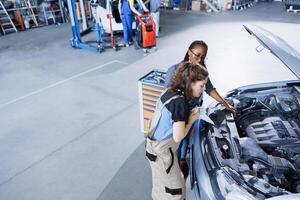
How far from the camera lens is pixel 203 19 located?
33.5 ft

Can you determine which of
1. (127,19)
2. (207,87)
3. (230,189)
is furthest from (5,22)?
(230,189)

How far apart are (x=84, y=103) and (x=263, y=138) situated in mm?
3078

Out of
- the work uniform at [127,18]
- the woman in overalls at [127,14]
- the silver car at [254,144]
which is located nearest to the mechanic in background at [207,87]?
the silver car at [254,144]

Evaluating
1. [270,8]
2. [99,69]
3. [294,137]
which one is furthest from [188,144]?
[270,8]

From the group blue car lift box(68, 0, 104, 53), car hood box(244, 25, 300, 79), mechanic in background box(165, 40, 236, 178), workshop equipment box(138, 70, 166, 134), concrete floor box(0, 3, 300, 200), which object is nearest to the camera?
car hood box(244, 25, 300, 79)

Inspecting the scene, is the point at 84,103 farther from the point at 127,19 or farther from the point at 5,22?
the point at 5,22

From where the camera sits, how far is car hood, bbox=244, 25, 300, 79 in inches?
79.1

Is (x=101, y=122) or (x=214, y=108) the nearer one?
(x=214, y=108)

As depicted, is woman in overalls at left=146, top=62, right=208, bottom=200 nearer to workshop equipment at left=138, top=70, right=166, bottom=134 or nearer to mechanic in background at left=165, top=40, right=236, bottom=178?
mechanic in background at left=165, top=40, right=236, bottom=178

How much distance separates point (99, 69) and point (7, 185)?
11.3 ft

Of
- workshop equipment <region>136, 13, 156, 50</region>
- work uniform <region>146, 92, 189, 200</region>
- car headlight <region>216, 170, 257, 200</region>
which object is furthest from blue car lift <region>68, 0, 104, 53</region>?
car headlight <region>216, 170, 257, 200</region>

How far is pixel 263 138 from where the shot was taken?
235 centimetres

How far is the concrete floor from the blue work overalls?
1.51 ft

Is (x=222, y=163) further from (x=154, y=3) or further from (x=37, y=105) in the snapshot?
(x=154, y=3)
